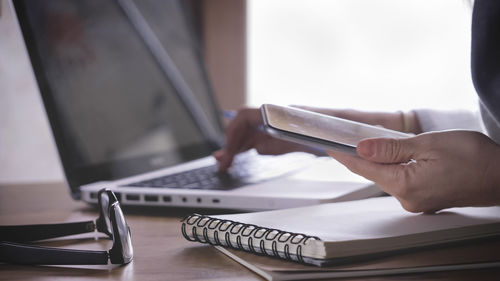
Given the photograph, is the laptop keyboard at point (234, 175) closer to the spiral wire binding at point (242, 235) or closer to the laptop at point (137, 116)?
the laptop at point (137, 116)

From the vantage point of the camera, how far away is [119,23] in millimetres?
1021

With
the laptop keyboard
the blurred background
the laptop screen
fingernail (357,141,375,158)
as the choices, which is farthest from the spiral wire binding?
the blurred background

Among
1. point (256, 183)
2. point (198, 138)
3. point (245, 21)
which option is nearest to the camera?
point (256, 183)

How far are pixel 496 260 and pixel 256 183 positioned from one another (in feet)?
1.31

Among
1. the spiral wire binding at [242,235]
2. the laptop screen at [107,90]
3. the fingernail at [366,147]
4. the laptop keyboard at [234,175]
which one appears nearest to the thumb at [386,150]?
the fingernail at [366,147]

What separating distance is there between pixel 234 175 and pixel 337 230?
0.43m

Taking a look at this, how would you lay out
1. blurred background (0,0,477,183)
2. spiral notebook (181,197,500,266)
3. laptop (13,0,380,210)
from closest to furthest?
spiral notebook (181,197,500,266)
laptop (13,0,380,210)
blurred background (0,0,477,183)

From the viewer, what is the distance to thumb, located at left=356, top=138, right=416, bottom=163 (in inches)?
19.8

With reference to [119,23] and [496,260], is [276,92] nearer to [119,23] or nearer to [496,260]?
[119,23]

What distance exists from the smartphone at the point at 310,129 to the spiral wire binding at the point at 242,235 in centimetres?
8

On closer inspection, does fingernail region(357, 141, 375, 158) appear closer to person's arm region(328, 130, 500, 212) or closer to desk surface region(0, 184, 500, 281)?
person's arm region(328, 130, 500, 212)

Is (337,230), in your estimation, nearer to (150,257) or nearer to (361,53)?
(150,257)

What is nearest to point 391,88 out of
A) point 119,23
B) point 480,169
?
point 119,23

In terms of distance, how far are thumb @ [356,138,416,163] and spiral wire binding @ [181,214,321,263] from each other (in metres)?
0.12
